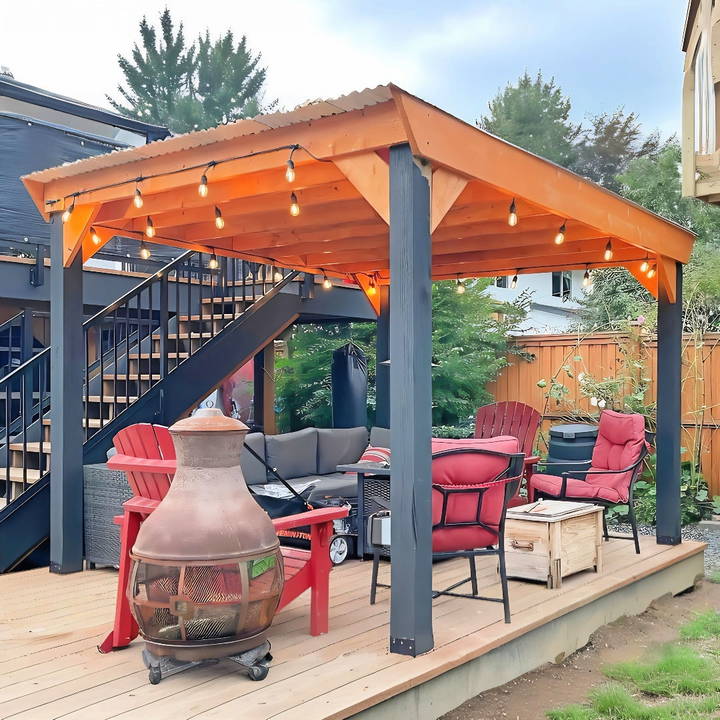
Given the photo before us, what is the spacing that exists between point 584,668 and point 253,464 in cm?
289

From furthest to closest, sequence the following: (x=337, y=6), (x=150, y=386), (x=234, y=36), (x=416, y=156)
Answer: (x=234, y=36) → (x=337, y=6) → (x=150, y=386) → (x=416, y=156)

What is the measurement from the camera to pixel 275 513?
17.9 feet

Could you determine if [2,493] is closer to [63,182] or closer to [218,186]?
[63,182]

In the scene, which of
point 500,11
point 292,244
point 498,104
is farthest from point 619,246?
point 500,11

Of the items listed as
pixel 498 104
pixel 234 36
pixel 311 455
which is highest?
pixel 234 36

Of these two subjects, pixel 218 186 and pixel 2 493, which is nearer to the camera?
pixel 218 186

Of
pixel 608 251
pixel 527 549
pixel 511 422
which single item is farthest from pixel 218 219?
pixel 511 422

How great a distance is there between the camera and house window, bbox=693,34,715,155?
4930 mm

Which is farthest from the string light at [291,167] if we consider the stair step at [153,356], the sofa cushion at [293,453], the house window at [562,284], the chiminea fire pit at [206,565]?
the house window at [562,284]

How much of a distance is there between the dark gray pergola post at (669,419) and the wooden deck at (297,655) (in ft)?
3.09

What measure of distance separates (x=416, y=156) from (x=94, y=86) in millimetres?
28134

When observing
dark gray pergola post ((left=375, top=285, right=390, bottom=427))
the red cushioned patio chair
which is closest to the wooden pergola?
the red cushioned patio chair

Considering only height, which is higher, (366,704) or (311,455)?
(311,455)

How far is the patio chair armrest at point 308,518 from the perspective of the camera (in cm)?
359
